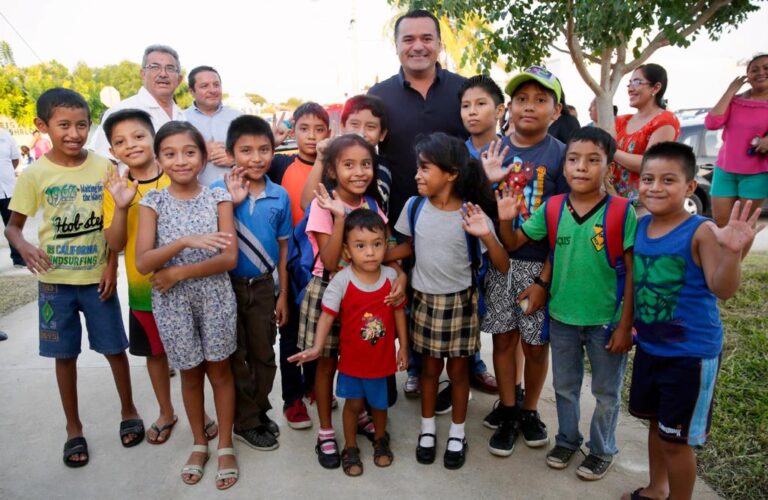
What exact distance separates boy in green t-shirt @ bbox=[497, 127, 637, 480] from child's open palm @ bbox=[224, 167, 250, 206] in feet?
4.18

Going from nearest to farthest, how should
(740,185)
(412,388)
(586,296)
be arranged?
(586,296)
(412,388)
(740,185)

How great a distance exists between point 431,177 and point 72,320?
2015 mm

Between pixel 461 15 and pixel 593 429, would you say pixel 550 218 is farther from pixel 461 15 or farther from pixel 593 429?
pixel 461 15

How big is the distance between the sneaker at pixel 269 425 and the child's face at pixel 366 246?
114 cm

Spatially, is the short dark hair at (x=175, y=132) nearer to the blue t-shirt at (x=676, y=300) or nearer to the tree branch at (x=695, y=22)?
the blue t-shirt at (x=676, y=300)

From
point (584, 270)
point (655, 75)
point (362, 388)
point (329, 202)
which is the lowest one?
point (362, 388)

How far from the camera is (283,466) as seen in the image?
2.54 meters

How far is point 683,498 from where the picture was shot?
6.44ft

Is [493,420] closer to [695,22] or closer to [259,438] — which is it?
[259,438]

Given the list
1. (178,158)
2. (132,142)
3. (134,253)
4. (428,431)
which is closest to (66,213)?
(134,253)

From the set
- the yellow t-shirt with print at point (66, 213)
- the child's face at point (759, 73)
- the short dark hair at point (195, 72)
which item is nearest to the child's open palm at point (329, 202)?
the yellow t-shirt with print at point (66, 213)

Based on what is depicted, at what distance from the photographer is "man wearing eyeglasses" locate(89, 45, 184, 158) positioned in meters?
3.44

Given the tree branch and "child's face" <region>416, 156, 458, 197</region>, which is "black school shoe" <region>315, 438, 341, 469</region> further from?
the tree branch

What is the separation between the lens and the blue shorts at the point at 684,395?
1.90 m
